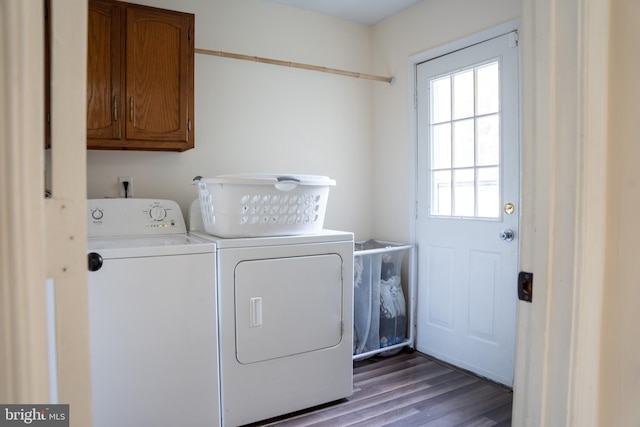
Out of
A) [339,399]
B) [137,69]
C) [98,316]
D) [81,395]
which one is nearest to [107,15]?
[137,69]

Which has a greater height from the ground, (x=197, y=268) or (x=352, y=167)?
(x=352, y=167)

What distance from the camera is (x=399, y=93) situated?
317 cm

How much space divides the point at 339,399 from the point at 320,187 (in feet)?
3.97

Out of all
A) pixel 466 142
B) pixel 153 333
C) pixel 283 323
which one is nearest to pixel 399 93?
pixel 466 142

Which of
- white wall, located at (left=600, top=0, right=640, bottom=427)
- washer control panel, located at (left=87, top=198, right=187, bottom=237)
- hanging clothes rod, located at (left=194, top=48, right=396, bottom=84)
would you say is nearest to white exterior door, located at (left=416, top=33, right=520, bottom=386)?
hanging clothes rod, located at (left=194, top=48, right=396, bottom=84)

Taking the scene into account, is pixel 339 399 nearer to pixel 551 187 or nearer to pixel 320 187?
pixel 320 187

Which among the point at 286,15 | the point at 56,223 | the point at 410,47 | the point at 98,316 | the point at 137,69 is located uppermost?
the point at 286,15

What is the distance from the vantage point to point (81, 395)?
55cm

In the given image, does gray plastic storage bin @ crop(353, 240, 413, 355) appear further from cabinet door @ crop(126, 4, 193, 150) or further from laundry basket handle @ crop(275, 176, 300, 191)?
cabinet door @ crop(126, 4, 193, 150)

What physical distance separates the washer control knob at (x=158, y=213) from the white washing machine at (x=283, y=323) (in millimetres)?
210

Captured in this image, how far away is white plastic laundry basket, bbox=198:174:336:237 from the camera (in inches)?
81.8

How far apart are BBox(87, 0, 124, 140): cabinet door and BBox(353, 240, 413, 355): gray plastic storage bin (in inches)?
64.1

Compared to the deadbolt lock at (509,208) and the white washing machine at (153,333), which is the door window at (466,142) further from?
the white washing machine at (153,333)

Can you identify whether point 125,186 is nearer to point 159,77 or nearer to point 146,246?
point 159,77
